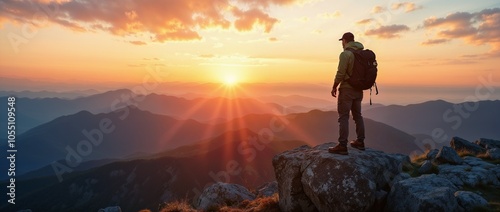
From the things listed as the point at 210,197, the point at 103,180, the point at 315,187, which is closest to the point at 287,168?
the point at 315,187

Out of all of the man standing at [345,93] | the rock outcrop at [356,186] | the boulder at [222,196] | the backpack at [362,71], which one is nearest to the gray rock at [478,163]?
the rock outcrop at [356,186]

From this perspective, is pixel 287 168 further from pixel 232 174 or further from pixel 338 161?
pixel 232 174

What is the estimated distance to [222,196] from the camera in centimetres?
1669

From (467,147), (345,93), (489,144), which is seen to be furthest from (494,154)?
(345,93)

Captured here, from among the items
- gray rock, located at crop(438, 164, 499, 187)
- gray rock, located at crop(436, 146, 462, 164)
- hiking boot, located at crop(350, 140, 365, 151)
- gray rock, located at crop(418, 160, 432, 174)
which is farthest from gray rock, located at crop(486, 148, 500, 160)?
hiking boot, located at crop(350, 140, 365, 151)

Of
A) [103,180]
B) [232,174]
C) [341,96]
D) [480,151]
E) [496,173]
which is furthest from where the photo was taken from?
[103,180]

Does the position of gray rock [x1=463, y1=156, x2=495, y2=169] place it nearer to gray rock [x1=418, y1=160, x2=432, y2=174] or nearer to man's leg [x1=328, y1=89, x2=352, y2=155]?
gray rock [x1=418, y1=160, x2=432, y2=174]

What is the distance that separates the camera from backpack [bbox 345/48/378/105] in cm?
1083

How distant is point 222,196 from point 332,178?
8.28 metres

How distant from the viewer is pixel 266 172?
184 meters

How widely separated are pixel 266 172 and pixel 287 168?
177 m

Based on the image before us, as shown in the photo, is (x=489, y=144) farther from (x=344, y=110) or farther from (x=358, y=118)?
(x=344, y=110)

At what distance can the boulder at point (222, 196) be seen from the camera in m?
16.3

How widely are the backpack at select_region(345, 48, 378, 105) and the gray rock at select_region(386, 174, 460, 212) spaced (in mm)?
3475
